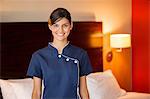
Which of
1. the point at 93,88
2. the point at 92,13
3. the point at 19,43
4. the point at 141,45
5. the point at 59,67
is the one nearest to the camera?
the point at 59,67

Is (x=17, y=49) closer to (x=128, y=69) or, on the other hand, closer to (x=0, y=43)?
(x=0, y=43)

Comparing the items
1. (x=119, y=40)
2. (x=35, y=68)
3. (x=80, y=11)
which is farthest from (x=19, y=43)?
(x=35, y=68)

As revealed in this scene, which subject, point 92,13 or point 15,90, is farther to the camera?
point 92,13

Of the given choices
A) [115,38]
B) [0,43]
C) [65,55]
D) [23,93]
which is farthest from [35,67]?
[115,38]

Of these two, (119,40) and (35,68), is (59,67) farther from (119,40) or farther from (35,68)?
(119,40)

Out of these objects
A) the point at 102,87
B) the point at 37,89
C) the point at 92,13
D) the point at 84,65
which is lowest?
the point at 102,87

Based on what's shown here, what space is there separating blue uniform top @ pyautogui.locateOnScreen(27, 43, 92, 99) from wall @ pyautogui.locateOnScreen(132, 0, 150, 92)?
2.67m

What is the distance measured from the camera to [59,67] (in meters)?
1.44

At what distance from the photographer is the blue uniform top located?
1.44 metres

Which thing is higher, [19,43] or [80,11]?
[80,11]

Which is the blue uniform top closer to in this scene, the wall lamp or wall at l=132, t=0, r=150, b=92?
the wall lamp

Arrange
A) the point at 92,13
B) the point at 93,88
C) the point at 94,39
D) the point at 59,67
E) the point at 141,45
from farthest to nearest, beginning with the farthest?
the point at 141,45
the point at 92,13
the point at 94,39
the point at 93,88
the point at 59,67

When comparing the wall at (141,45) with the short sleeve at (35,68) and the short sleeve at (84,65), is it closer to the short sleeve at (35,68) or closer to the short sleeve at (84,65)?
the short sleeve at (84,65)

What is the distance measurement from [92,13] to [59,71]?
89.3 inches
